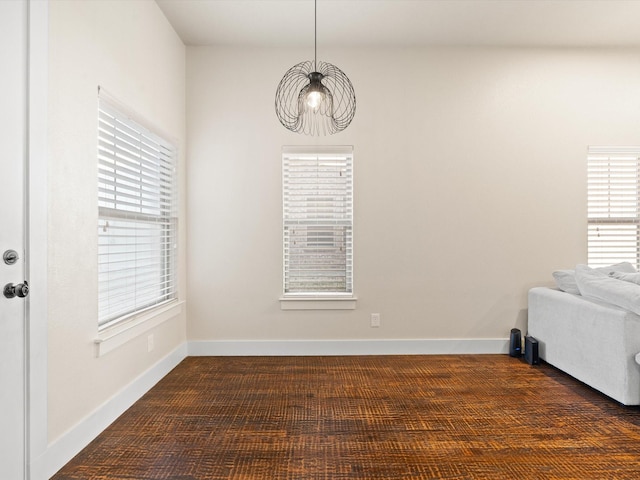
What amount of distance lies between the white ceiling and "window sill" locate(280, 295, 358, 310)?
2.42 m

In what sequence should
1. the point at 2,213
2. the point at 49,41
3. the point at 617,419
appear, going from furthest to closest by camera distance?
the point at 617,419 → the point at 49,41 → the point at 2,213

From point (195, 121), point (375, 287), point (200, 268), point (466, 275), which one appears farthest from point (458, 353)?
point (195, 121)

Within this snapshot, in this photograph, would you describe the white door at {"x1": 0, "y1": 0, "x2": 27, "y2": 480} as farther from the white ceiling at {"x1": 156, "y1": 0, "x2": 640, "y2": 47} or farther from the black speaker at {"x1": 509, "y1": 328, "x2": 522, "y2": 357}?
the black speaker at {"x1": 509, "y1": 328, "x2": 522, "y2": 357}

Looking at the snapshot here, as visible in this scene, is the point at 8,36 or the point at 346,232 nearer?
the point at 8,36

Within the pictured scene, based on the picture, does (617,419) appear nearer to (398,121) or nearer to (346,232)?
(346,232)

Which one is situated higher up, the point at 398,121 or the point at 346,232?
the point at 398,121

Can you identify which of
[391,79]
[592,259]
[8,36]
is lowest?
[592,259]

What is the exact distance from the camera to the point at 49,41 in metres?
2.13

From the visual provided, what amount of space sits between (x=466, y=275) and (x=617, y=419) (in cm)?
179

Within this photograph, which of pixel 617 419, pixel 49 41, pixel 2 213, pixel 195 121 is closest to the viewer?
pixel 2 213

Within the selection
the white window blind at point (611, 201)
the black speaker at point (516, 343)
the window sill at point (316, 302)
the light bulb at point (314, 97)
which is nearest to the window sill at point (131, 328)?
the window sill at point (316, 302)

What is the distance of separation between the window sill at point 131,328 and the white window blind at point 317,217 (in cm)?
113

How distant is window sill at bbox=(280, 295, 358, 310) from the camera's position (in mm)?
4297

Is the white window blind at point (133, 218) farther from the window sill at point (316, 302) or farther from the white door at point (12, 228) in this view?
the window sill at point (316, 302)
